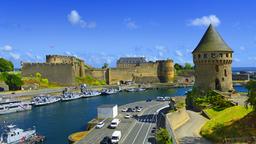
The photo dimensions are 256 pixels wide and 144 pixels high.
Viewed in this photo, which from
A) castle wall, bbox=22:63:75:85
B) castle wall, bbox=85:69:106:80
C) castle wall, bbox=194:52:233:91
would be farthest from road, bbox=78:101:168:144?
castle wall, bbox=85:69:106:80

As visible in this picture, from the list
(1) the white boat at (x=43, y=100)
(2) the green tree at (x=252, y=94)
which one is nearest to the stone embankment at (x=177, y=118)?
(2) the green tree at (x=252, y=94)

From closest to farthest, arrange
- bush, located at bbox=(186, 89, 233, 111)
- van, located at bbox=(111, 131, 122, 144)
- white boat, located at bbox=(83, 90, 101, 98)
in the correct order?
van, located at bbox=(111, 131, 122, 144) < bush, located at bbox=(186, 89, 233, 111) < white boat, located at bbox=(83, 90, 101, 98)

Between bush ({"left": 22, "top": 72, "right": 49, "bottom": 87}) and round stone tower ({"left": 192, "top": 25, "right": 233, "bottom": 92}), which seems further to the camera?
bush ({"left": 22, "top": 72, "right": 49, "bottom": 87})

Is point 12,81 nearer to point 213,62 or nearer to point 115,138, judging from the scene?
point 213,62

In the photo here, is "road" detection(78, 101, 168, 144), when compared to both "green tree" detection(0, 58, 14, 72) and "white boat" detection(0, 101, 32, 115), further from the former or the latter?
"green tree" detection(0, 58, 14, 72)

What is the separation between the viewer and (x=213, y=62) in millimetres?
45031

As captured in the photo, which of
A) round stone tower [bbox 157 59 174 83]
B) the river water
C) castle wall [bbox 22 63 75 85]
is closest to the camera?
the river water

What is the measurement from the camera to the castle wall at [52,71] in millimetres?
115062

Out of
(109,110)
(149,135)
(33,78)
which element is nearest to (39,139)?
(109,110)

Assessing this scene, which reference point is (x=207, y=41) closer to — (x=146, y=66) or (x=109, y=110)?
(x=109, y=110)

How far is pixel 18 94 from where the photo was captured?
289ft

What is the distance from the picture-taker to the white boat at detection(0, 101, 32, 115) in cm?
6981

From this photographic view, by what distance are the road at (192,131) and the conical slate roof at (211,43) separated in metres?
8.56

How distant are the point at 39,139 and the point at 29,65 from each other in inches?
2917
